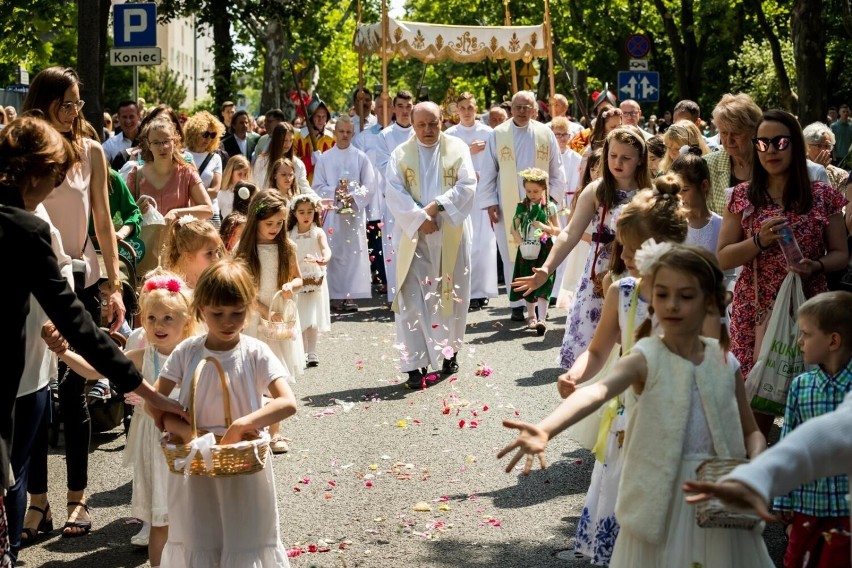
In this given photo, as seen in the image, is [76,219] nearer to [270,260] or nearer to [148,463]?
[148,463]

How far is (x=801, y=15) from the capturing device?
19.1 meters

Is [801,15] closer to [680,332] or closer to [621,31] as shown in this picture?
[680,332]

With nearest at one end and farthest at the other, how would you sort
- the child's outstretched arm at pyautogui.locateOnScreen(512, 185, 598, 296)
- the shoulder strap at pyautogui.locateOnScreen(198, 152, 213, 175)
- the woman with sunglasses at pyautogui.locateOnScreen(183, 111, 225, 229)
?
the child's outstretched arm at pyautogui.locateOnScreen(512, 185, 598, 296), the woman with sunglasses at pyautogui.locateOnScreen(183, 111, 225, 229), the shoulder strap at pyautogui.locateOnScreen(198, 152, 213, 175)

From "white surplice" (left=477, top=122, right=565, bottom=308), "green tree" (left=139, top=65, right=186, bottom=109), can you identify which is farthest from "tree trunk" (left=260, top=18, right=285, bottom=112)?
"green tree" (left=139, top=65, right=186, bottom=109)

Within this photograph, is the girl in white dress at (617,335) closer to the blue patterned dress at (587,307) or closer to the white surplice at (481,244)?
the blue patterned dress at (587,307)

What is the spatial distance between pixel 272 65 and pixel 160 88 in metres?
32.1

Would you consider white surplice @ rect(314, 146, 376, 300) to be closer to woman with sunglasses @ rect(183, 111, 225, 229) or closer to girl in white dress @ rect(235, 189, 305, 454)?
woman with sunglasses @ rect(183, 111, 225, 229)

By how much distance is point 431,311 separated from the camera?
1162 cm

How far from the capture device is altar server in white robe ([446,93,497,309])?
16.3 meters

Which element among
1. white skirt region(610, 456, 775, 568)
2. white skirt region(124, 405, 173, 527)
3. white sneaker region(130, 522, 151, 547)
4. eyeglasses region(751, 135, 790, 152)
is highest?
eyeglasses region(751, 135, 790, 152)

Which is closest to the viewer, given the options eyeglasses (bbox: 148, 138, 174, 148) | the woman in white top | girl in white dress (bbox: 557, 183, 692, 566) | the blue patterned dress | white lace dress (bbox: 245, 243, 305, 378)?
girl in white dress (bbox: 557, 183, 692, 566)

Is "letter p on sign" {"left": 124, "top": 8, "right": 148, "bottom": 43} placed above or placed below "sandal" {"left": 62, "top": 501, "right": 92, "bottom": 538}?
above

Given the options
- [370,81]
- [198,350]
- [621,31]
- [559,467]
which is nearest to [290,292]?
[559,467]

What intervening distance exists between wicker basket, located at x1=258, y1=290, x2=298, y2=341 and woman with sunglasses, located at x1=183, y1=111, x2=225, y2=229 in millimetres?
3373
